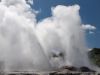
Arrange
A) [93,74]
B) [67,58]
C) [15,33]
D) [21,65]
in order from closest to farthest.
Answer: [93,74] < [21,65] < [15,33] < [67,58]

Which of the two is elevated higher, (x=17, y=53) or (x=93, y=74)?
(x=17, y=53)

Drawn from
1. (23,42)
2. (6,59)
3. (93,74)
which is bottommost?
(93,74)

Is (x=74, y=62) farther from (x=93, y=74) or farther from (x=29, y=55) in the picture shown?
(x=93, y=74)

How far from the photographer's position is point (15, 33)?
246ft

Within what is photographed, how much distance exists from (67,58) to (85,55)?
Answer: 5.76 m

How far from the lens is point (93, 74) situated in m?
56.2

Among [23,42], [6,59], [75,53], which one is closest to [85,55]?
[75,53]

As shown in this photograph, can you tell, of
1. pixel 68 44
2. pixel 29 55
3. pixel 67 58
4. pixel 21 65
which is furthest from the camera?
pixel 68 44

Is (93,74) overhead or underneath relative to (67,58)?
underneath

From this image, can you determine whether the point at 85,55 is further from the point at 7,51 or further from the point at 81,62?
the point at 7,51

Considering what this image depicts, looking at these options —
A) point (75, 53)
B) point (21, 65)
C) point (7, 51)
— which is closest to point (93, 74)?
point (21, 65)

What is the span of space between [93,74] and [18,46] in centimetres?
2078

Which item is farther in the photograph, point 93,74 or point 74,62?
point 74,62

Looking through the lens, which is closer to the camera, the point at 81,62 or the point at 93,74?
the point at 93,74
